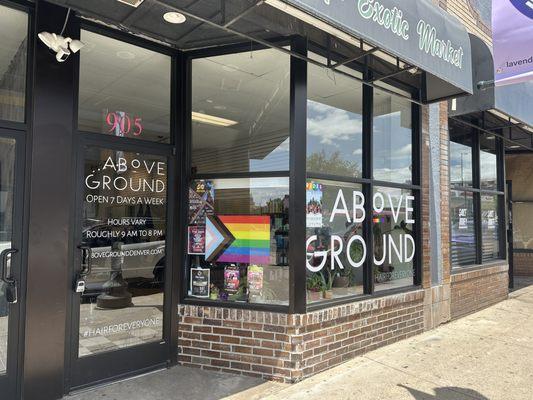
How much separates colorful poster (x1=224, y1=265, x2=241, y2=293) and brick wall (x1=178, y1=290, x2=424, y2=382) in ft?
0.76

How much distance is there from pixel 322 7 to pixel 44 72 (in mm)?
2280

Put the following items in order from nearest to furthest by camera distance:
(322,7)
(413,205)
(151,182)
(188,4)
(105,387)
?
(322,7), (188,4), (105,387), (151,182), (413,205)

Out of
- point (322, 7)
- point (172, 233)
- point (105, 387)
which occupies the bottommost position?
point (105, 387)

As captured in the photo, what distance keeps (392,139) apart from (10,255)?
14.9ft

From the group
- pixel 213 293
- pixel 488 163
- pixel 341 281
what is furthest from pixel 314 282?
pixel 488 163

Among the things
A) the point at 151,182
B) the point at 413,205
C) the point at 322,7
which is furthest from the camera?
the point at 413,205

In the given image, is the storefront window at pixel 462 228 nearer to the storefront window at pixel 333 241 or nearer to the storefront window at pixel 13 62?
the storefront window at pixel 333 241

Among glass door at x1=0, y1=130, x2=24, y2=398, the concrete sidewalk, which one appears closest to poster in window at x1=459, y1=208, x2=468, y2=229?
the concrete sidewalk

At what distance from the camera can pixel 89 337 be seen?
4008 millimetres

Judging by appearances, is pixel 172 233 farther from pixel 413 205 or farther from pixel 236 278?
pixel 413 205

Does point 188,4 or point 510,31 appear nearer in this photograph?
point 188,4

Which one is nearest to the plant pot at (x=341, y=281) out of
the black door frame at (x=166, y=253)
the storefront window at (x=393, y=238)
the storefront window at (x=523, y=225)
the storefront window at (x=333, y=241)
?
the storefront window at (x=333, y=241)

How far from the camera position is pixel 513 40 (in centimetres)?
457

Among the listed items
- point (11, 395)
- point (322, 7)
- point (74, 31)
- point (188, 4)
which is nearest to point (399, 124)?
point (322, 7)
